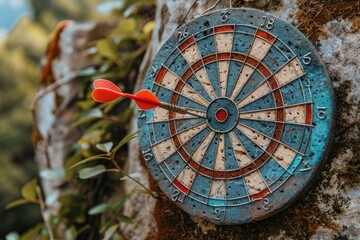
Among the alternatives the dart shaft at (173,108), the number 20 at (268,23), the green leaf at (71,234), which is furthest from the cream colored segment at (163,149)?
the green leaf at (71,234)

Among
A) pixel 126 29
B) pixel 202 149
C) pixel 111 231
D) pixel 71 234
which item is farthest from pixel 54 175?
pixel 202 149

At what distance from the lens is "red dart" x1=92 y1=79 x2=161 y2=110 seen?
85cm

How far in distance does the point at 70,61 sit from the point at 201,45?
42.6 inches

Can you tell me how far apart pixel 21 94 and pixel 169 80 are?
5.66 metres

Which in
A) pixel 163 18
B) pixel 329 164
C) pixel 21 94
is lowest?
pixel 329 164

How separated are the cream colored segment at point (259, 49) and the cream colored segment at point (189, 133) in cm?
18

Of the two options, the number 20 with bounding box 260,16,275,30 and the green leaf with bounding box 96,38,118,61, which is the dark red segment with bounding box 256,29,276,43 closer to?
the number 20 with bounding box 260,16,275,30

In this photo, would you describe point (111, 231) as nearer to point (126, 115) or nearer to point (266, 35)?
point (126, 115)

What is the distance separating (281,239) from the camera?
0.89m

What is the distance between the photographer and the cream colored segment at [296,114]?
0.84 m

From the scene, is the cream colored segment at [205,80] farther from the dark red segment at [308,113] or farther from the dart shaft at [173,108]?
the dark red segment at [308,113]

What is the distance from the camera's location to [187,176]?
0.96 meters

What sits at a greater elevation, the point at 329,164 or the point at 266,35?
the point at 266,35

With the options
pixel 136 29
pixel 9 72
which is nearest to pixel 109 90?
pixel 136 29
